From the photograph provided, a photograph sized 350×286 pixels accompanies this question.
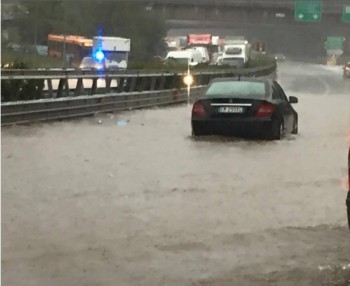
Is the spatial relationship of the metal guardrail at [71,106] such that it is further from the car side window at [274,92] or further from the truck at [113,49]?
the truck at [113,49]

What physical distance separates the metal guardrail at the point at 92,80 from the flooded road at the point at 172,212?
3927 mm

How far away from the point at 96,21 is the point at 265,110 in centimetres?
6290

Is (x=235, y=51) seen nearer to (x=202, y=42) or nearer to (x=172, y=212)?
(x=202, y=42)

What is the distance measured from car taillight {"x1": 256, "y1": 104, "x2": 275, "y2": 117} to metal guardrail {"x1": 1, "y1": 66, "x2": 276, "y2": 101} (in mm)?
6391

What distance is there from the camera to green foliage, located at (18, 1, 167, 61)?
73.6m

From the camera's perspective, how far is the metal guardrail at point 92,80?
1840 centimetres

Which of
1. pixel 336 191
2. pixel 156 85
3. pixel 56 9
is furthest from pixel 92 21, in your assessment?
pixel 336 191

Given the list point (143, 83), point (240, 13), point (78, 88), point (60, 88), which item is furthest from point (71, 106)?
point (240, 13)

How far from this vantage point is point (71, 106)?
749 inches

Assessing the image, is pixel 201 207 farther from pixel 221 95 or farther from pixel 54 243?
pixel 221 95

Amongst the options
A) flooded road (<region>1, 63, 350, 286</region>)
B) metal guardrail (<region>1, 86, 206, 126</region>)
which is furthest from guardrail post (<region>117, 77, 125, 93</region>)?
flooded road (<region>1, 63, 350, 286</region>)

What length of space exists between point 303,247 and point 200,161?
220 inches

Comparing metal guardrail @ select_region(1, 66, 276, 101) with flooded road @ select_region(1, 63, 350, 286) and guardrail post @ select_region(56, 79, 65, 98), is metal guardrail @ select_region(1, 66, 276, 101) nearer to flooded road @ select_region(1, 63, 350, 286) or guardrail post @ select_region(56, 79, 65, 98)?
guardrail post @ select_region(56, 79, 65, 98)

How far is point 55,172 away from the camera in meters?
10.5
